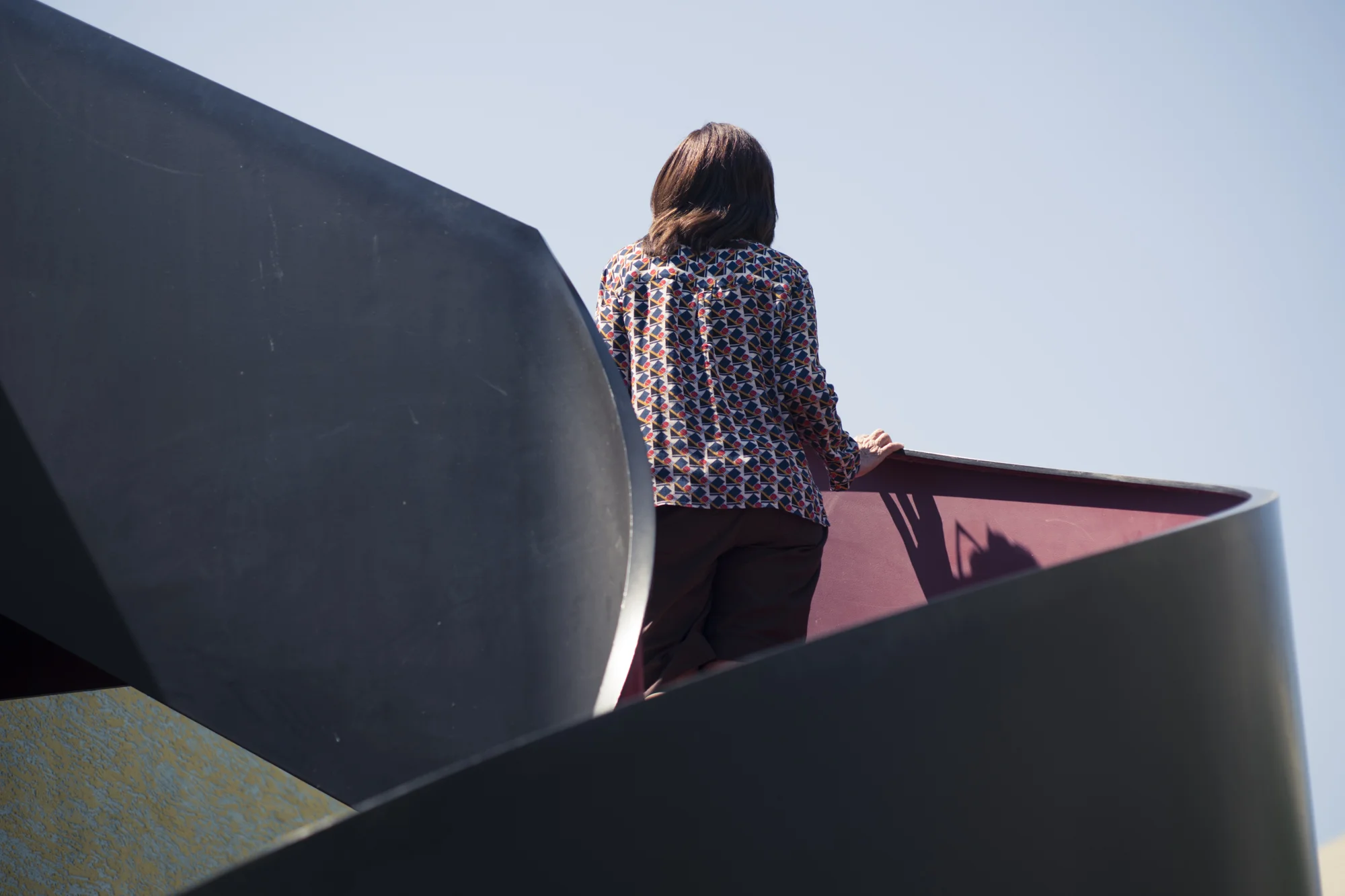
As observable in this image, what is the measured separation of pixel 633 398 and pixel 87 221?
1.03 m

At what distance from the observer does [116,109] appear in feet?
6.28

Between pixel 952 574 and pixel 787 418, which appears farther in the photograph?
pixel 952 574

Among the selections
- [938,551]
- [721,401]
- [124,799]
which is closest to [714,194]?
[721,401]

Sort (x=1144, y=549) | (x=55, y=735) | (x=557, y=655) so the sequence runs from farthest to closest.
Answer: (x=55, y=735) → (x=557, y=655) → (x=1144, y=549)

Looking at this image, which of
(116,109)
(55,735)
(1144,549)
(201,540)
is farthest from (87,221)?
(55,735)

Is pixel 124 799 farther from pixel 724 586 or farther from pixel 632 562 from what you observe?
pixel 632 562

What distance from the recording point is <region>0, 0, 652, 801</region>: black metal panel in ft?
6.03

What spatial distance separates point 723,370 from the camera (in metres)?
2.31

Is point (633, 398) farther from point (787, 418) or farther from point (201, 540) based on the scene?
point (201, 540)

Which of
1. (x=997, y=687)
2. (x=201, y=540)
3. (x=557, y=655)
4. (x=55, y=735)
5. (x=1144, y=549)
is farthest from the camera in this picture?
(x=55, y=735)

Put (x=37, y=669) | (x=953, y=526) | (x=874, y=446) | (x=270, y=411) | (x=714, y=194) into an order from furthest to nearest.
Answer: (x=953, y=526) → (x=874, y=446) → (x=37, y=669) → (x=714, y=194) → (x=270, y=411)

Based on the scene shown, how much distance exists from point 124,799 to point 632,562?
2.47 metres

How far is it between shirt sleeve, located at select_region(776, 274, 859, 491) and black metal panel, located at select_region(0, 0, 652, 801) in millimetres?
587

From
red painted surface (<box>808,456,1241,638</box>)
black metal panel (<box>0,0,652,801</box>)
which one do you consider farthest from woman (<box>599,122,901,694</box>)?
red painted surface (<box>808,456,1241,638</box>)
